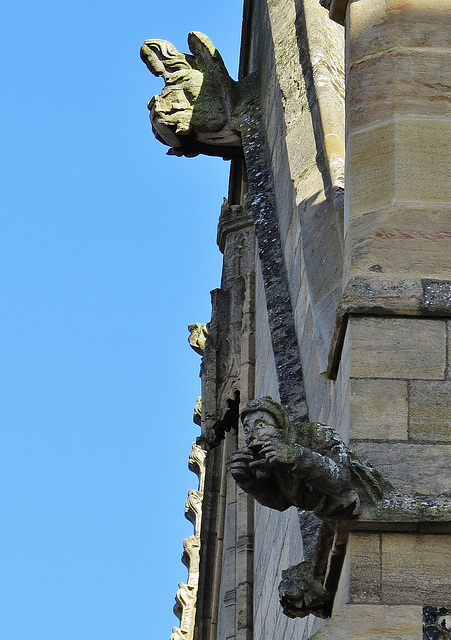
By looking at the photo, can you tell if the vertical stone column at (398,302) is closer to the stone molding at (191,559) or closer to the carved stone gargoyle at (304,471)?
the carved stone gargoyle at (304,471)

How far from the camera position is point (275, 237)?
941 centimetres

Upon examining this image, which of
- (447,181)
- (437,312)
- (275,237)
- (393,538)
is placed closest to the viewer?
(393,538)

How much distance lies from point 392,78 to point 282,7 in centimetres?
352

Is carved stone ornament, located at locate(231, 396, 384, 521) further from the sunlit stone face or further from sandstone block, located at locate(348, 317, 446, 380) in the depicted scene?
sandstone block, located at locate(348, 317, 446, 380)

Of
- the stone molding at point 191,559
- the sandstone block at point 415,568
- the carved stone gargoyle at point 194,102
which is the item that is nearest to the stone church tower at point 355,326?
the sandstone block at point 415,568

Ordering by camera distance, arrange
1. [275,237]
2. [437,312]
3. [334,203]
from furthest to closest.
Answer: [275,237], [334,203], [437,312]

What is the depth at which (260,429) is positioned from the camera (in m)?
5.29

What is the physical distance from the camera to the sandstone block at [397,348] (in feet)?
18.2

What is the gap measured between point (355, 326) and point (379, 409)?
367mm

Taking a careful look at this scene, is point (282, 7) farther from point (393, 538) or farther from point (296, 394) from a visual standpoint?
point (393, 538)

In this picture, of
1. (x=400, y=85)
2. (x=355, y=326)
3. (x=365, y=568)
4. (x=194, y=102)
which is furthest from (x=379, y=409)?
(x=194, y=102)

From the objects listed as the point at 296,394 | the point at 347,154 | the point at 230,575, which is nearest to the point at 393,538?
the point at 347,154

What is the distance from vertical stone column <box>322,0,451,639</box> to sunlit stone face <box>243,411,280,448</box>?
1.04ft

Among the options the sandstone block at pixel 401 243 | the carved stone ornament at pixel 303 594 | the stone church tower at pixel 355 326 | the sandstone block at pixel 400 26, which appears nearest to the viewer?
the stone church tower at pixel 355 326
